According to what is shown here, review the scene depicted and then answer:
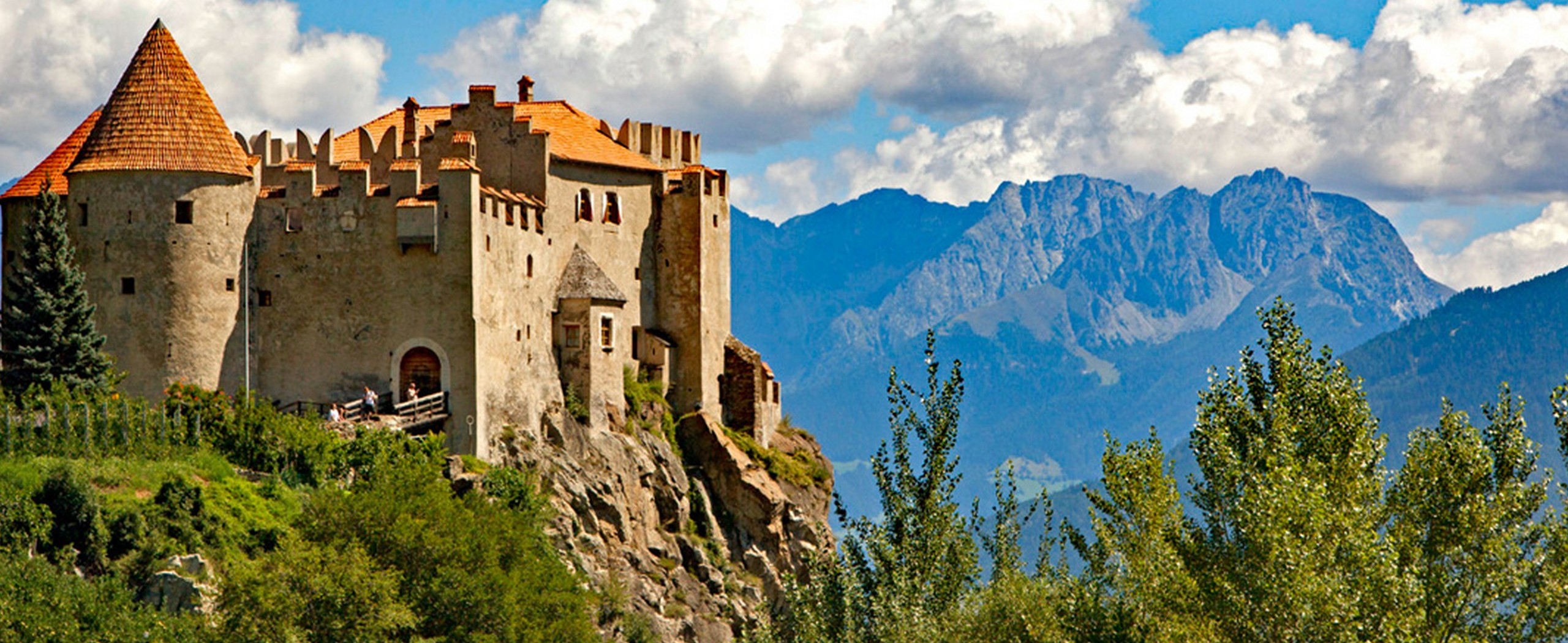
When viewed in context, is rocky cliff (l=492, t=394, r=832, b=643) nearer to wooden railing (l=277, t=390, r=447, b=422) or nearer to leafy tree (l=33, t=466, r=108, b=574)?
wooden railing (l=277, t=390, r=447, b=422)

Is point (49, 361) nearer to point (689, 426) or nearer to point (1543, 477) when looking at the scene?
point (689, 426)

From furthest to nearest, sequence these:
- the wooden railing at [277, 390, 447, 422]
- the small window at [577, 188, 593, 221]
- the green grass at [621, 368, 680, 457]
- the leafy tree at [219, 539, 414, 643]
→ the green grass at [621, 368, 680, 457] → the small window at [577, 188, 593, 221] → the wooden railing at [277, 390, 447, 422] → the leafy tree at [219, 539, 414, 643]

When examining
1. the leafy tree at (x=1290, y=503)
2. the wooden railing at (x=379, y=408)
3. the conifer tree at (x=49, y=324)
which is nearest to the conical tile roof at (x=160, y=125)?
the conifer tree at (x=49, y=324)

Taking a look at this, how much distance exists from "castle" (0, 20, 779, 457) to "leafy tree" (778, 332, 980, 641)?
58.3 ft

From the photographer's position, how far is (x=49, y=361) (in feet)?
237

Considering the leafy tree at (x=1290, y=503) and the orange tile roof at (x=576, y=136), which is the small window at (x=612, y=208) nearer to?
the orange tile roof at (x=576, y=136)

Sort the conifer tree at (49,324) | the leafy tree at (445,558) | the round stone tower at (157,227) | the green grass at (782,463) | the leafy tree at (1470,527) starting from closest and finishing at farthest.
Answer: the leafy tree at (1470,527), the leafy tree at (445,558), the conifer tree at (49,324), the round stone tower at (157,227), the green grass at (782,463)

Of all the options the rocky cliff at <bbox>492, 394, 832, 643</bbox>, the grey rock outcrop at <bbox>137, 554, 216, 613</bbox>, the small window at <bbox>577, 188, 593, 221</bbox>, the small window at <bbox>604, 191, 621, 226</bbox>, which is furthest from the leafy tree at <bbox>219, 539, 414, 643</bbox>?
the small window at <bbox>604, 191, 621, 226</bbox>

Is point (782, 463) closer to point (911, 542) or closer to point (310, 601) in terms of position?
point (911, 542)

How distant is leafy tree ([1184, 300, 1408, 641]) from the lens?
1945 inches

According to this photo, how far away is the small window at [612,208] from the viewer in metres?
91.0

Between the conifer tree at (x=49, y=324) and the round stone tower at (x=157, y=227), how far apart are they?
1.48m

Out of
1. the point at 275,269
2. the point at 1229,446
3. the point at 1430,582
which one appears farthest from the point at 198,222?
the point at 1430,582

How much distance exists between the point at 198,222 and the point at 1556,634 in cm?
4687
